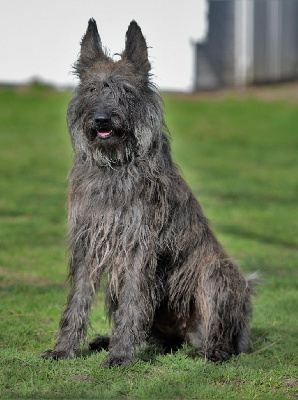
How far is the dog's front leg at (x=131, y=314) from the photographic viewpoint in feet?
18.6

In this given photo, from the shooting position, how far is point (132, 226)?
18.7 ft

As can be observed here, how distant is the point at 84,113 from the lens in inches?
227

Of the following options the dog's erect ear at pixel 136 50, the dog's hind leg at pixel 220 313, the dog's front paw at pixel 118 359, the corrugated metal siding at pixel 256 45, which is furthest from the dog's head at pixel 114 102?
the corrugated metal siding at pixel 256 45

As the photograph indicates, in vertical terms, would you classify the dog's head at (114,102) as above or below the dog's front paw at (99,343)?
above

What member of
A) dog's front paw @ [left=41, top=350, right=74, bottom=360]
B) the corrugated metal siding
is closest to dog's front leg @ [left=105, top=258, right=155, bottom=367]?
dog's front paw @ [left=41, top=350, right=74, bottom=360]

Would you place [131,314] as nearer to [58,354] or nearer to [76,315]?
[76,315]

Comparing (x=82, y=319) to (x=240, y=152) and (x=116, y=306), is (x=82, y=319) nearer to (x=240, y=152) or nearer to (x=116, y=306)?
(x=116, y=306)

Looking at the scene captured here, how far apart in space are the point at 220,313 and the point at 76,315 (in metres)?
1.12

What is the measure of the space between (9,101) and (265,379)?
1842cm

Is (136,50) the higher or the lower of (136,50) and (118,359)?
the higher

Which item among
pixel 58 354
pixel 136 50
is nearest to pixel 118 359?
pixel 58 354

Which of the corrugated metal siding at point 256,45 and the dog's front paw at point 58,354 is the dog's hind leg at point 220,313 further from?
the corrugated metal siding at point 256,45

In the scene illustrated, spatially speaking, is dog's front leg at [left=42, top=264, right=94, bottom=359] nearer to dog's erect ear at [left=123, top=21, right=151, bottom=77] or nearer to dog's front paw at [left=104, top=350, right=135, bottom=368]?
dog's front paw at [left=104, top=350, right=135, bottom=368]

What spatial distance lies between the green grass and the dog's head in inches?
28.6
